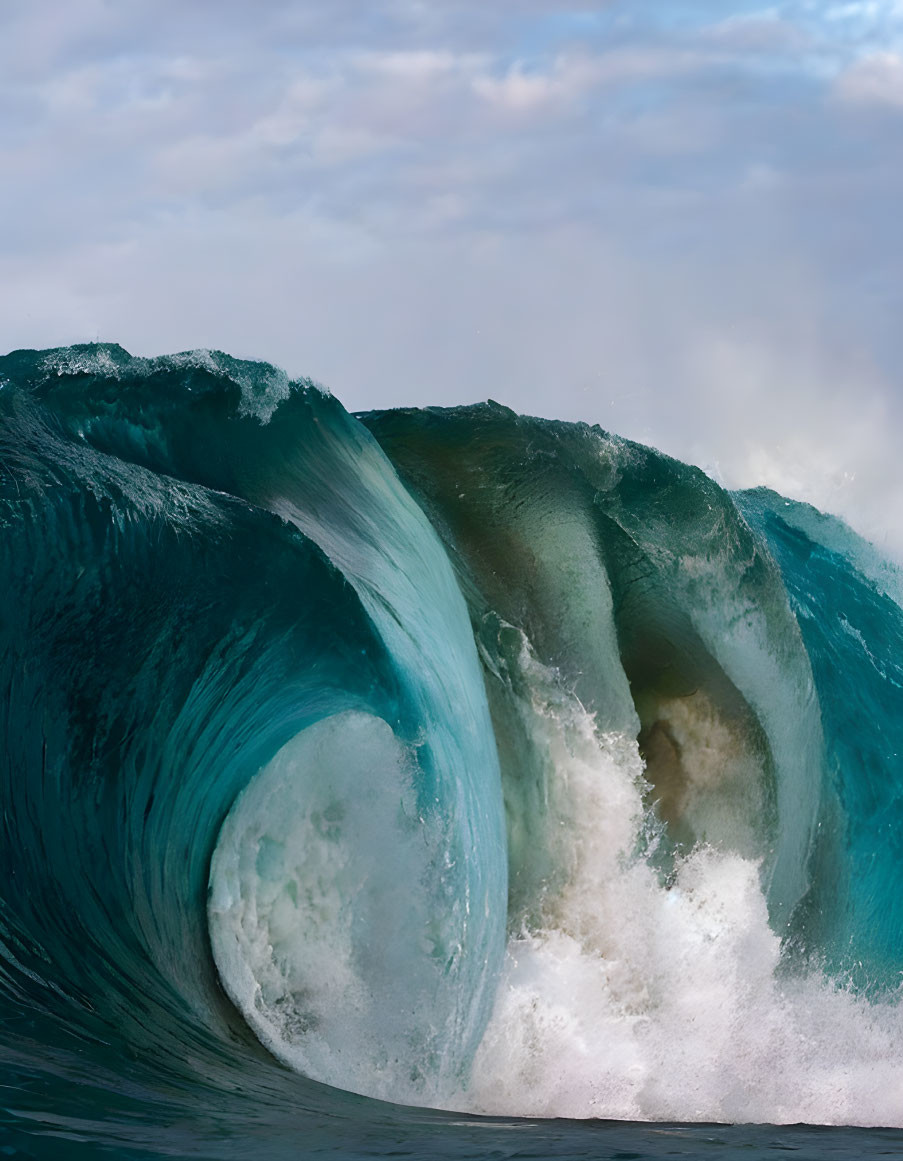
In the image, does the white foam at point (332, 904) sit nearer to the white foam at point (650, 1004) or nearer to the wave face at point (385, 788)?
the wave face at point (385, 788)

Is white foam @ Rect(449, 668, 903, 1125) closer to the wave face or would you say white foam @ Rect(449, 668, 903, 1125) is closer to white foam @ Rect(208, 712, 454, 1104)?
the wave face

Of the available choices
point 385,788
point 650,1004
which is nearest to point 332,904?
point 385,788

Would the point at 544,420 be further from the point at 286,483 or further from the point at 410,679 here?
the point at 410,679

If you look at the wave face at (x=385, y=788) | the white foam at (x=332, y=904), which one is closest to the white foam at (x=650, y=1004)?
the wave face at (x=385, y=788)

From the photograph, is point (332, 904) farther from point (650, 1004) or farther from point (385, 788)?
point (650, 1004)

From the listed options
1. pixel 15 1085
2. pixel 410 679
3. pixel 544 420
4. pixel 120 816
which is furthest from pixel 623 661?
pixel 15 1085

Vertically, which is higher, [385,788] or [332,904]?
[385,788]

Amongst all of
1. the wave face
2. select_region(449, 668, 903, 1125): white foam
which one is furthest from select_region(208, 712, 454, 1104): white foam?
select_region(449, 668, 903, 1125): white foam
